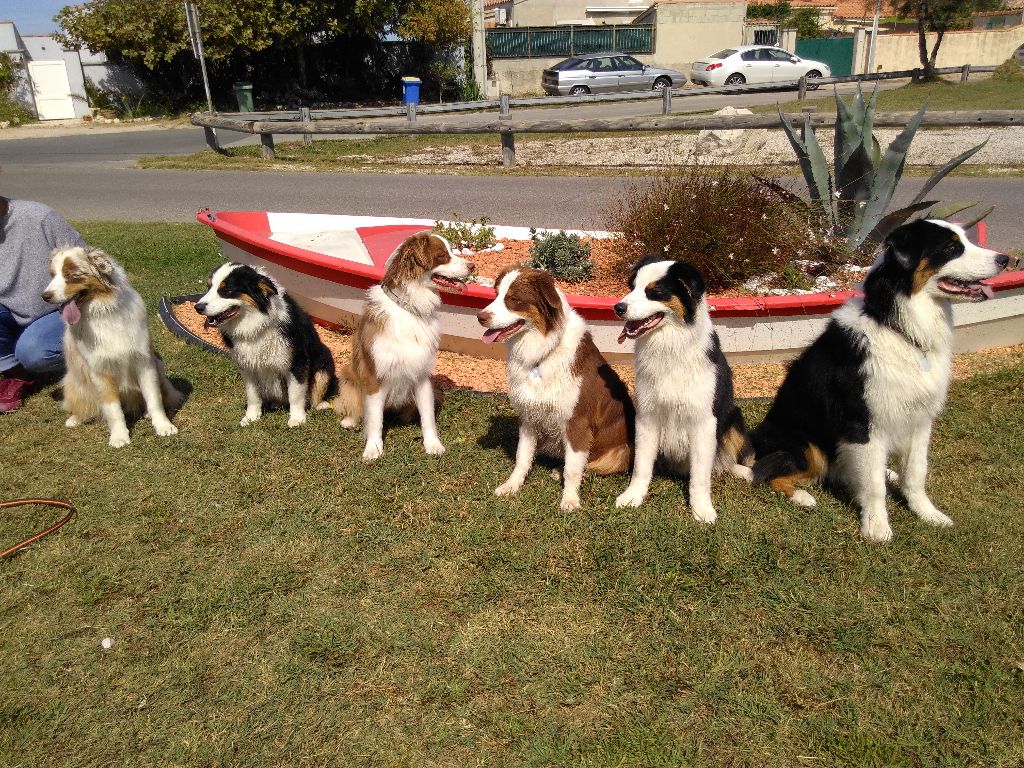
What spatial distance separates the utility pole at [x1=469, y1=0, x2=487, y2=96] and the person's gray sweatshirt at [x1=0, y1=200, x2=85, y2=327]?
30.0m

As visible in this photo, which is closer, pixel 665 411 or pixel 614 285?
pixel 665 411

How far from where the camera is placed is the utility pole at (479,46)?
32094 millimetres

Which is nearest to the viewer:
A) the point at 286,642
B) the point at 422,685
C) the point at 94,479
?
the point at 422,685

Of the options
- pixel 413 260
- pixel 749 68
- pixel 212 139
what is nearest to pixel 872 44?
pixel 749 68

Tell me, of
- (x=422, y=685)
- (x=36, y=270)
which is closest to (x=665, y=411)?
(x=422, y=685)

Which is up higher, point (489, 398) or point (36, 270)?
point (36, 270)

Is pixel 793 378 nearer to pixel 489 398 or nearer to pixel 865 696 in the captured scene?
pixel 865 696

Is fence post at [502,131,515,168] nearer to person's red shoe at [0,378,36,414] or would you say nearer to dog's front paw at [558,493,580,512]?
person's red shoe at [0,378,36,414]

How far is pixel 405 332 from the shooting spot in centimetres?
479

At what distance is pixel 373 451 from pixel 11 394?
3258mm

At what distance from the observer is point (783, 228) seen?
21.6 ft

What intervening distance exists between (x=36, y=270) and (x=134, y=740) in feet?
14.3

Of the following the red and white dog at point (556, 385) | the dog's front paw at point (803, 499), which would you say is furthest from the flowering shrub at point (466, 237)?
the dog's front paw at point (803, 499)

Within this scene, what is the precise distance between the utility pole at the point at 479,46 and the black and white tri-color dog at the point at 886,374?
105 feet
